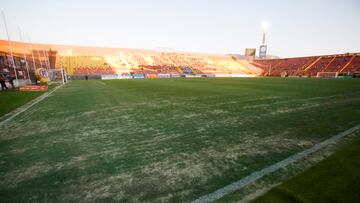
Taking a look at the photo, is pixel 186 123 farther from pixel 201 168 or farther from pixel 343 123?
pixel 343 123

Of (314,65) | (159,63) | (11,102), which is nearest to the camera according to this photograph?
(11,102)

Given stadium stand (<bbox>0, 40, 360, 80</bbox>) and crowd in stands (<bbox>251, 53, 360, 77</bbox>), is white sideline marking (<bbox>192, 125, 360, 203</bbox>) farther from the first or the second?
crowd in stands (<bbox>251, 53, 360, 77</bbox>)

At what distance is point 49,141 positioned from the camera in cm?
391

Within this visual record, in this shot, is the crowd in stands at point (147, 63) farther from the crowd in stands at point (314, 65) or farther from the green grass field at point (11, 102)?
the green grass field at point (11, 102)

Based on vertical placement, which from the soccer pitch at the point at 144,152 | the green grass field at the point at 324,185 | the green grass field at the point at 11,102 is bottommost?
the green grass field at the point at 11,102

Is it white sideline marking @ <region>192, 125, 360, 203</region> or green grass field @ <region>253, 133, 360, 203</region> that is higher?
green grass field @ <region>253, 133, 360, 203</region>

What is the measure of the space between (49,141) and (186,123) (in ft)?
10.8

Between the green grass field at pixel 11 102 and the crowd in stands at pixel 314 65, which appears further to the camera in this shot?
the crowd in stands at pixel 314 65

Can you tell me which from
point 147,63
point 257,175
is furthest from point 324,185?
point 147,63

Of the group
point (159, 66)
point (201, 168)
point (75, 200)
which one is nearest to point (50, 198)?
point (75, 200)

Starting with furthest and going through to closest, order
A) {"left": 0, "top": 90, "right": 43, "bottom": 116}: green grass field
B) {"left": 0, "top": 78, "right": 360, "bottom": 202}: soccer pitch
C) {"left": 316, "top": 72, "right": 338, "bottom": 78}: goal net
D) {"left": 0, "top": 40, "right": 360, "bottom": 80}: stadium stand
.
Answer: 1. {"left": 0, "top": 40, "right": 360, "bottom": 80}: stadium stand
2. {"left": 316, "top": 72, "right": 338, "bottom": 78}: goal net
3. {"left": 0, "top": 90, "right": 43, "bottom": 116}: green grass field
4. {"left": 0, "top": 78, "right": 360, "bottom": 202}: soccer pitch

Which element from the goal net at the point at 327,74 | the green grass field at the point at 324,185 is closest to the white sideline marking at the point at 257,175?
the green grass field at the point at 324,185

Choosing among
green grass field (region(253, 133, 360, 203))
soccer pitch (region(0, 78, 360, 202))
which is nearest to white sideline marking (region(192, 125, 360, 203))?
soccer pitch (region(0, 78, 360, 202))

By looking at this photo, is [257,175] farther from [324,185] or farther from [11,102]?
[11,102]
